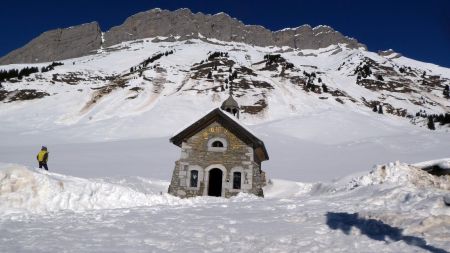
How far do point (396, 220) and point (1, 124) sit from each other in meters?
65.4

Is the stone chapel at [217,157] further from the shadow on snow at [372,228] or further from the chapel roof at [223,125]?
the shadow on snow at [372,228]

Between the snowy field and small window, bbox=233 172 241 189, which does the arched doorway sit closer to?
small window, bbox=233 172 241 189

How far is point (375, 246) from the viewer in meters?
8.40

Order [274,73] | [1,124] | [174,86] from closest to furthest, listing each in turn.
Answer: [1,124]
[174,86]
[274,73]

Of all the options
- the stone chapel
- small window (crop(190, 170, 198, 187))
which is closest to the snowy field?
the stone chapel

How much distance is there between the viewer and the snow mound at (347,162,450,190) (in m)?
18.9

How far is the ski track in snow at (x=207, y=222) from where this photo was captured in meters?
8.64

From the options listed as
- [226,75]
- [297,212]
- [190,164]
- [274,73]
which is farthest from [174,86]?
[297,212]

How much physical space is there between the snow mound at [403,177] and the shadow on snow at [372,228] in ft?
25.7

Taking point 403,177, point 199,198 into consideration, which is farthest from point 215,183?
point 403,177

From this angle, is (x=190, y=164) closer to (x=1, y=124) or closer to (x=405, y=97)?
(x=1, y=124)

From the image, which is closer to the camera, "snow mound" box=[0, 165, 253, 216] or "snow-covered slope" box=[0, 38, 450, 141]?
"snow mound" box=[0, 165, 253, 216]

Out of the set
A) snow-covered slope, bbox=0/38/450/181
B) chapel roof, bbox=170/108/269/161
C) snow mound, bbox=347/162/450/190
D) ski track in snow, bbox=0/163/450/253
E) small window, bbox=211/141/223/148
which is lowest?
ski track in snow, bbox=0/163/450/253

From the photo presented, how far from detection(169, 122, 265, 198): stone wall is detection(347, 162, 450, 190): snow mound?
5.55m
